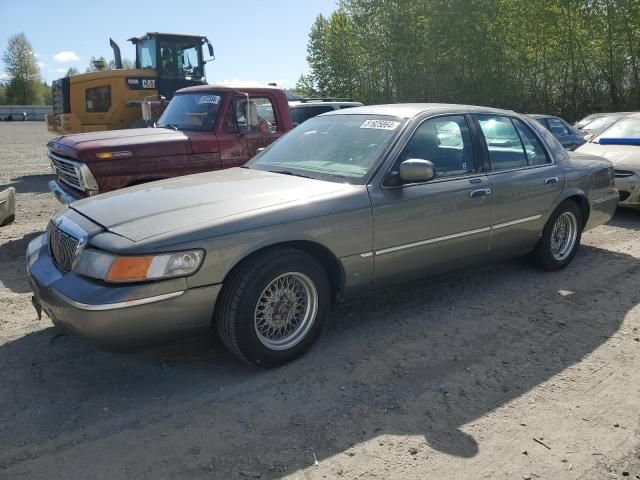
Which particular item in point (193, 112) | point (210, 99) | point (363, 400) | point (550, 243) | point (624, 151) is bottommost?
point (363, 400)

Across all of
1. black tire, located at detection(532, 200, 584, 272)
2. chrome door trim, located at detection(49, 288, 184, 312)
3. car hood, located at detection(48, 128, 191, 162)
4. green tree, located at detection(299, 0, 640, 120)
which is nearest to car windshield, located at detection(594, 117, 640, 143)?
black tire, located at detection(532, 200, 584, 272)

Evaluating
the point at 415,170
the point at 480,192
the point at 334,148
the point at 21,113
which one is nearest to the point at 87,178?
the point at 334,148

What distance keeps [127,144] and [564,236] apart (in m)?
4.83

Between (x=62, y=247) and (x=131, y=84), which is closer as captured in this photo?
(x=62, y=247)

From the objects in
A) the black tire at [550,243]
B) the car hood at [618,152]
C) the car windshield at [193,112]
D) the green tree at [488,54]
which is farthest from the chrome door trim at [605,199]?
the green tree at [488,54]

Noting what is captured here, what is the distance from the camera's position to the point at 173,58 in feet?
42.1

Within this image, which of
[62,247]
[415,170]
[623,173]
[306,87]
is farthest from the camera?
A: [306,87]

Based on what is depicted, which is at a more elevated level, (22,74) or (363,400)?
(22,74)

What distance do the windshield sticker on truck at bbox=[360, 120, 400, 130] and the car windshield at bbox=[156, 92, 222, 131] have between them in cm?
315

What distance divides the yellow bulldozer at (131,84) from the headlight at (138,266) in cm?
982

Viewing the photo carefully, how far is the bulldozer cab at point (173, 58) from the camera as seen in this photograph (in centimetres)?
1261

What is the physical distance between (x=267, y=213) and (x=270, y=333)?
0.78 m

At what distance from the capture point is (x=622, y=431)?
2.97 m

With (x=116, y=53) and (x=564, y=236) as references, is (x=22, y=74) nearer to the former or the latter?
(x=116, y=53)
